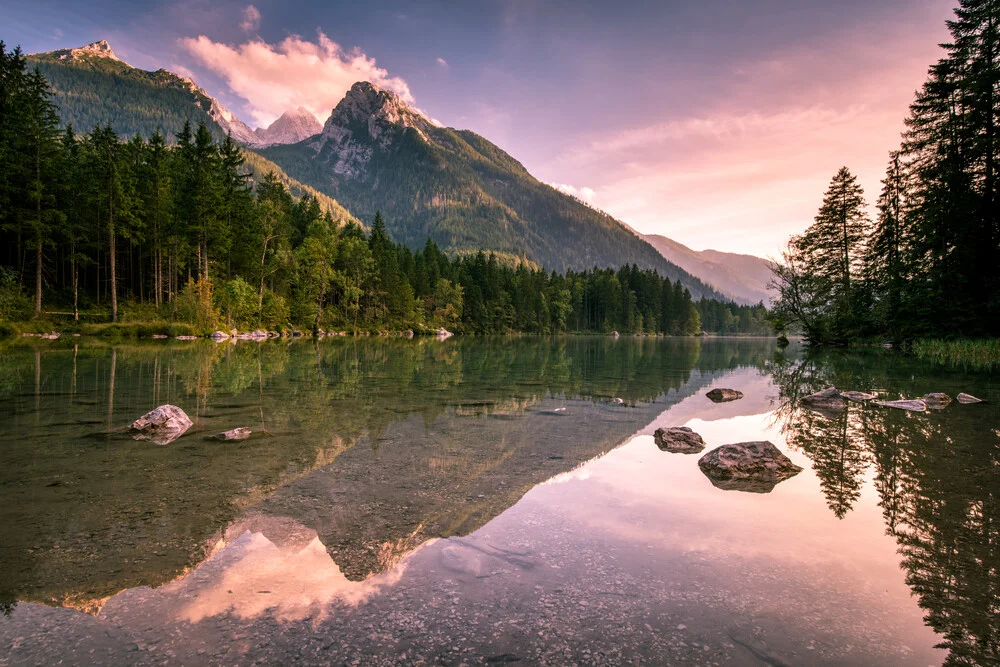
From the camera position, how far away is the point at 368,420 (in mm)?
11391

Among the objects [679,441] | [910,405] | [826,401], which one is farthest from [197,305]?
[910,405]

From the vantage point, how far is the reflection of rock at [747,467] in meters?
7.58

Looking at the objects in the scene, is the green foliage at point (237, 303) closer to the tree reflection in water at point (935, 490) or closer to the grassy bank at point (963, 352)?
the tree reflection in water at point (935, 490)

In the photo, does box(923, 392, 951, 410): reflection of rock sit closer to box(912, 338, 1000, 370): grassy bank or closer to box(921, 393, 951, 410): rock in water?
box(921, 393, 951, 410): rock in water

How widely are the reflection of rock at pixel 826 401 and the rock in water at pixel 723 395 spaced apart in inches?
79.8

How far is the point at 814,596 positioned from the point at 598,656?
227cm

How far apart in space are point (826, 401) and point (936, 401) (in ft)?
10.1

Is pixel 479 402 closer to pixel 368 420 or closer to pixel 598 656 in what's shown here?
pixel 368 420

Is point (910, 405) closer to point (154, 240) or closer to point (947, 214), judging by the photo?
point (947, 214)

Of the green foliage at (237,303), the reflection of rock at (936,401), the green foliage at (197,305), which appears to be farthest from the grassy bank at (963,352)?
the green foliage at (237,303)

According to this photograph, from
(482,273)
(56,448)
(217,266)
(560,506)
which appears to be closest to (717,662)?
(560,506)

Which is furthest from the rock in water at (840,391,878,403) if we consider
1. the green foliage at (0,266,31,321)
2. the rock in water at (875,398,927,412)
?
the green foliage at (0,266,31,321)

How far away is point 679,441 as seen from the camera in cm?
996

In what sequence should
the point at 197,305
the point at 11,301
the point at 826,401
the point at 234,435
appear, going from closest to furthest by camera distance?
the point at 234,435 → the point at 826,401 → the point at 11,301 → the point at 197,305
